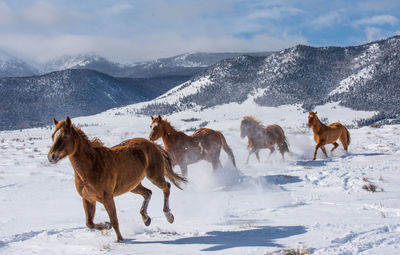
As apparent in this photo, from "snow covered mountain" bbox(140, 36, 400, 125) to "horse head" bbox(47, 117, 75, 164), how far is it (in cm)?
5497

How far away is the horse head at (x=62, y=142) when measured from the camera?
334 centimetres

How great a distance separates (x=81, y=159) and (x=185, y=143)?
4.84m

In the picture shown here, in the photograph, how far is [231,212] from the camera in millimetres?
5715

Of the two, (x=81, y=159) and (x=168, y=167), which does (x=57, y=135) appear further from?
(x=168, y=167)

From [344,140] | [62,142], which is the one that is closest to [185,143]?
[62,142]

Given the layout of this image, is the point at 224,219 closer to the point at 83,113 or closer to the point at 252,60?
the point at 252,60

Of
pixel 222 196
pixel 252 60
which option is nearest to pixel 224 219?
pixel 222 196

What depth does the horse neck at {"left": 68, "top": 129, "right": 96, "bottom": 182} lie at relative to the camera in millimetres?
3708

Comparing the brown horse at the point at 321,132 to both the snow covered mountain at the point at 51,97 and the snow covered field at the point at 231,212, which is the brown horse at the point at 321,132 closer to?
the snow covered field at the point at 231,212

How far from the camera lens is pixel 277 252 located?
10.7 feet

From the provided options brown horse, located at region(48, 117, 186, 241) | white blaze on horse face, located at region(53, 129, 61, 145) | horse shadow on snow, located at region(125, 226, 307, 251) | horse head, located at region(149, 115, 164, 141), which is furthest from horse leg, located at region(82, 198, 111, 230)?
horse head, located at region(149, 115, 164, 141)

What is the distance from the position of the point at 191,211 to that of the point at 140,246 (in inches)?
82.3

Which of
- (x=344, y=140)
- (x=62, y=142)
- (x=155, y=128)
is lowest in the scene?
(x=344, y=140)

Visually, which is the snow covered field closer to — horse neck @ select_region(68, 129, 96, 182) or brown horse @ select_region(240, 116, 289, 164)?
horse neck @ select_region(68, 129, 96, 182)
